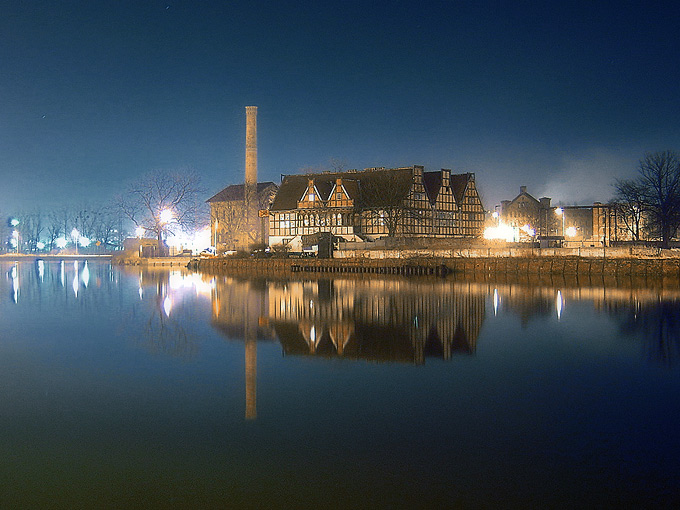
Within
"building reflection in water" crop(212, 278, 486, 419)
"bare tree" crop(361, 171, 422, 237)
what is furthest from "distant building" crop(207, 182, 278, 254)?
"building reflection in water" crop(212, 278, 486, 419)

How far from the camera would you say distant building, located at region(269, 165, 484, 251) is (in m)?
62.4

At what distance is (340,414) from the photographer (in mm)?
8688

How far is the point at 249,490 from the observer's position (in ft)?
20.3

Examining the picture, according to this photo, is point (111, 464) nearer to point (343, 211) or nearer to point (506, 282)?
point (506, 282)

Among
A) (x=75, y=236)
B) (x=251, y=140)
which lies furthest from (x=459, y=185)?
(x=75, y=236)

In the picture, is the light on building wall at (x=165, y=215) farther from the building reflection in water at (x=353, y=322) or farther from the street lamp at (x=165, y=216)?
the building reflection in water at (x=353, y=322)

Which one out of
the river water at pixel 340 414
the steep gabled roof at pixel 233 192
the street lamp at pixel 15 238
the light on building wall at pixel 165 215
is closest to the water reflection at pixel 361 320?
the river water at pixel 340 414

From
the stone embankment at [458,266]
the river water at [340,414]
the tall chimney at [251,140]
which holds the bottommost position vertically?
the river water at [340,414]

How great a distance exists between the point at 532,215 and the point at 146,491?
8596 cm

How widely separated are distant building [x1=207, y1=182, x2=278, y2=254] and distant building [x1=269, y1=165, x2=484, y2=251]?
978 centimetres

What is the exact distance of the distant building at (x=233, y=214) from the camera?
7931 centimetres

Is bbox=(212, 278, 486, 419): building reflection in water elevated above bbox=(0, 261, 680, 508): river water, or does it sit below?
above

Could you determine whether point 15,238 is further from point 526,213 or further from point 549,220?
point 549,220

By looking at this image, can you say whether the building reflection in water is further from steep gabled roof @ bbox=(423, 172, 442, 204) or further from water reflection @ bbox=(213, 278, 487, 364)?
steep gabled roof @ bbox=(423, 172, 442, 204)
